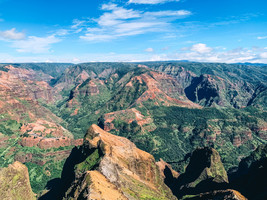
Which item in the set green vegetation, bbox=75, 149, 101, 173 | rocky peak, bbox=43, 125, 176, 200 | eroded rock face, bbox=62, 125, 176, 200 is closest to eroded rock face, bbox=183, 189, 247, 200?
eroded rock face, bbox=62, 125, 176, 200

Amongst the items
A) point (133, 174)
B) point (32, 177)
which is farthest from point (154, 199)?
point (32, 177)

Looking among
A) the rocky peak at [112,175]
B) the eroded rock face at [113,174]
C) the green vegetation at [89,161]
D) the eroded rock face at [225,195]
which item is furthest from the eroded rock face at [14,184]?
the eroded rock face at [225,195]

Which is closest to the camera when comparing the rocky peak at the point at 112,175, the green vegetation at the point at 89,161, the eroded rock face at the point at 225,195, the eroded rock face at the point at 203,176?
the rocky peak at the point at 112,175

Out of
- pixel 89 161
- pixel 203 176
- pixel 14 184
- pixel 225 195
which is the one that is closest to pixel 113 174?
pixel 89 161

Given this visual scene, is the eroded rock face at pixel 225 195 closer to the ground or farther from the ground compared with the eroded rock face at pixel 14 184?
farther from the ground

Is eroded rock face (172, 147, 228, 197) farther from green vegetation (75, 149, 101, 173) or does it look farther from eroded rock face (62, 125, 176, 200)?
green vegetation (75, 149, 101, 173)

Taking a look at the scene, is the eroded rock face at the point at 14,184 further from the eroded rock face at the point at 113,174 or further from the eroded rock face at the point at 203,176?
the eroded rock face at the point at 203,176

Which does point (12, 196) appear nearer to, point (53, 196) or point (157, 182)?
point (53, 196)
